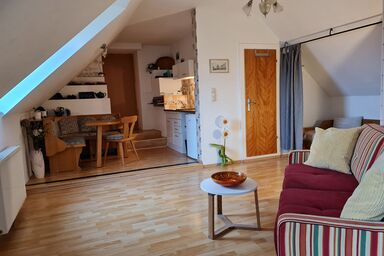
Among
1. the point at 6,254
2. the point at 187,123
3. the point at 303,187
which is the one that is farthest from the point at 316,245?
the point at 187,123

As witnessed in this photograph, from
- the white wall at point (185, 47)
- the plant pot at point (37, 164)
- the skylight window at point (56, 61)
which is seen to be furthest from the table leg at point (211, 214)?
the white wall at point (185, 47)

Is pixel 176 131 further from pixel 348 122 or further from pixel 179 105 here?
pixel 348 122

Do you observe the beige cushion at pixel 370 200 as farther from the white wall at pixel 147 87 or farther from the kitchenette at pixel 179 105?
the white wall at pixel 147 87

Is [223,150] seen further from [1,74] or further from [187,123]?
[1,74]

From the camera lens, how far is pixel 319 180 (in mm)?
2277

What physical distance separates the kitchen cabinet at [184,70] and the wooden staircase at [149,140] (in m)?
1.49

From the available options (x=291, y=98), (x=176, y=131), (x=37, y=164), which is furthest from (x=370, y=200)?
(x=176, y=131)

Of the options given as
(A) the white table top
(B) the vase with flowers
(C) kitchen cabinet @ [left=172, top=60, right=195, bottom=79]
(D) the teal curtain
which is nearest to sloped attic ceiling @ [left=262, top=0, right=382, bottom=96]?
(D) the teal curtain

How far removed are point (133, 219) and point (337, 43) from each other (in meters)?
3.95

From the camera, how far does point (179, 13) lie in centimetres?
458

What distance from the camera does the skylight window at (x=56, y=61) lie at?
10.6ft

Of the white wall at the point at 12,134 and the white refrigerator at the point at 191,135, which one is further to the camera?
the white refrigerator at the point at 191,135

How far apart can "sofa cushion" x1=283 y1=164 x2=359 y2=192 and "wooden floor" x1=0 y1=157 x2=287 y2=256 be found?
481 millimetres

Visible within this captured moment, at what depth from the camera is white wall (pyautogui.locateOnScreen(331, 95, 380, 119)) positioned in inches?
194
